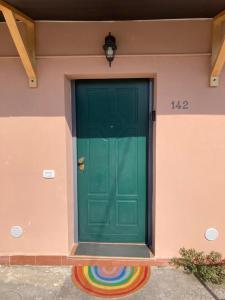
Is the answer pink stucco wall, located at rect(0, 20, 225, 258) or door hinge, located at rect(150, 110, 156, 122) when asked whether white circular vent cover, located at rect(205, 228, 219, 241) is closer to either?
pink stucco wall, located at rect(0, 20, 225, 258)

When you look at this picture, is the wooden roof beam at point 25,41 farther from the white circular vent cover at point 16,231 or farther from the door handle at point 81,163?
the white circular vent cover at point 16,231

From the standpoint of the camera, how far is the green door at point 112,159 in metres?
3.43

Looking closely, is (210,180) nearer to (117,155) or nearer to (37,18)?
(117,155)

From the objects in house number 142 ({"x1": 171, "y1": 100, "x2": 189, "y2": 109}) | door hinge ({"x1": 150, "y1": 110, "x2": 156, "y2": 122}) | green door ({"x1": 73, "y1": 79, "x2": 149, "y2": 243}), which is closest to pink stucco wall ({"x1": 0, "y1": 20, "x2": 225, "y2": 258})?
house number 142 ({"x1": 171, "y1": 100, "x2": 189, "y2": 109})

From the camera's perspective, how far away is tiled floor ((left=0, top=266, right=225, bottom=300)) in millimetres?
2738

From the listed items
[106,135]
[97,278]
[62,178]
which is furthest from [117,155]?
[97,278]

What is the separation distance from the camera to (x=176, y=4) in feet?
8.38

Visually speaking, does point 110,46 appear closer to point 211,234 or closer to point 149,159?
point 149,159

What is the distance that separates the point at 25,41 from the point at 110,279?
266cm

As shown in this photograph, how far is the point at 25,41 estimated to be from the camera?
9.86 feet

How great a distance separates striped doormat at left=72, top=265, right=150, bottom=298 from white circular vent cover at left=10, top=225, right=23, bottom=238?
0.73 metres

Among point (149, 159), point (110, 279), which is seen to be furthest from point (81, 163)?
point (110, 279)

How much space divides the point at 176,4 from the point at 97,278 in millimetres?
2798

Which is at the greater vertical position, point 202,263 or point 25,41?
point 25,41
